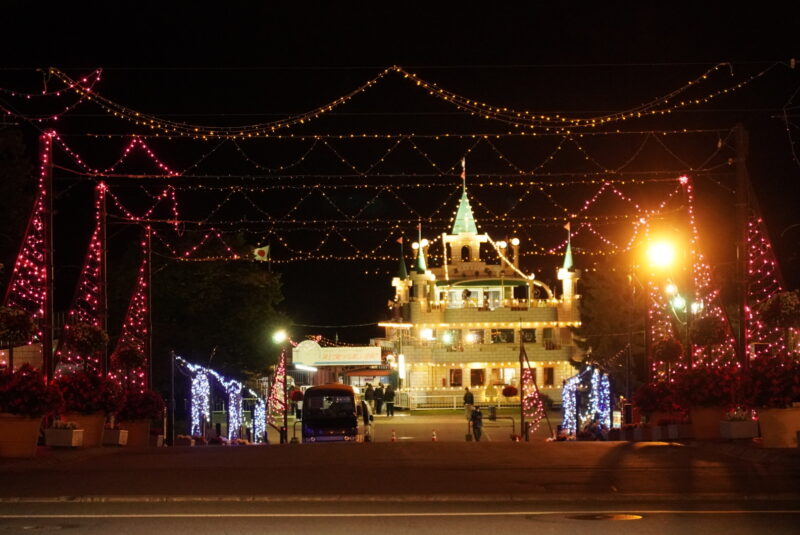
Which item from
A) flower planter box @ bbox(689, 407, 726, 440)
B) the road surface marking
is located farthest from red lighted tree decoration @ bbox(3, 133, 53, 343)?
flower planter box @ bbox(689, 407, 726, 440)

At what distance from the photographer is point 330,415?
148ft

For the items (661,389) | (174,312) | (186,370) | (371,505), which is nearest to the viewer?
(371,505)

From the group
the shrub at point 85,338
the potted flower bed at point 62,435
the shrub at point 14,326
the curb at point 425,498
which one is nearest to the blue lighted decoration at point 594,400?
the shrub at point 85,338

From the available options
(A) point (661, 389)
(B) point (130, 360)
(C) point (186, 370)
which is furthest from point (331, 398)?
(A) point (661, 389)

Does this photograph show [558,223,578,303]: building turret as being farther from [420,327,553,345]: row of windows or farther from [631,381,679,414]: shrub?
[631,381,679,414]: shrub

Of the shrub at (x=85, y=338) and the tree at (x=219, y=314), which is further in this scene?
the tree at (x=219, y=314)

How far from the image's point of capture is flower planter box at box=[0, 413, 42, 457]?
20844 millimetres

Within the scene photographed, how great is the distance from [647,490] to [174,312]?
40.0 metres

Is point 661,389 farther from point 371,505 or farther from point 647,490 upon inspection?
point 371,505

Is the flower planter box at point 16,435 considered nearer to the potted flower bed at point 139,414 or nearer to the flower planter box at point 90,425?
the flower planter box at point 90,425

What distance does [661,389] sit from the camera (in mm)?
28281

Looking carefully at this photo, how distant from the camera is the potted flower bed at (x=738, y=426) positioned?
73.6 feet

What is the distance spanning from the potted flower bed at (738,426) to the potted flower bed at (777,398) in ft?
7.79

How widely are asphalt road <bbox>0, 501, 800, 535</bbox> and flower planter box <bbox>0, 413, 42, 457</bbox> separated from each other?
7.23 m
